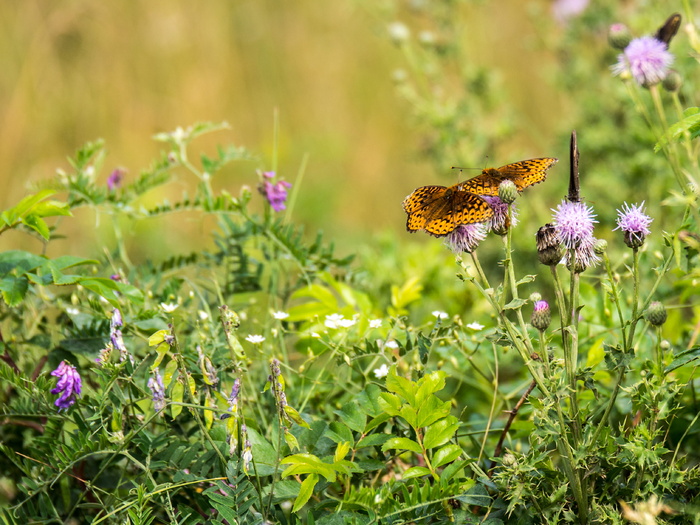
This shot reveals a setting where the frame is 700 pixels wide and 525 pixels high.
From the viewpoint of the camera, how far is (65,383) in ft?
3.82

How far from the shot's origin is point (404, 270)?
7.89 ft

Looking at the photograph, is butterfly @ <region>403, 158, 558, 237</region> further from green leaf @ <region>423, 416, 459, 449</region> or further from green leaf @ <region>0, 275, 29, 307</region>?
green leaf @ <region>0, 275, 29, 307</region>

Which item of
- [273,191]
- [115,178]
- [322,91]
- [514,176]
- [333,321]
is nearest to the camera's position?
[514,176]

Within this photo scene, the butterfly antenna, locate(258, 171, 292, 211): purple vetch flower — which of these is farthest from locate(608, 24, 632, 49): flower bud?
locate(258, 171, 292, 211): purple vetch flower

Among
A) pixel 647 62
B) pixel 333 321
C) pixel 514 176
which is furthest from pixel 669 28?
pixel 333 321

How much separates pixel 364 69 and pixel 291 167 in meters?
1.05

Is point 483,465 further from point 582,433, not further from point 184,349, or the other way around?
point 184,349

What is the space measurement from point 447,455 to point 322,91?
4.16 meters

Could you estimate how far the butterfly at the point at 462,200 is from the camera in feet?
3.63

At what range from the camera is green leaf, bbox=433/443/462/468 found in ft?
3.55

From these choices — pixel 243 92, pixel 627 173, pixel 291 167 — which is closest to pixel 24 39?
pixel 243 92

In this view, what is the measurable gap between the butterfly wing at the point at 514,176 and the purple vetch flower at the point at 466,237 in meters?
0.08

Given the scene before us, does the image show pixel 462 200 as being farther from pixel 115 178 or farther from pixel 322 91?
pixel 322 91

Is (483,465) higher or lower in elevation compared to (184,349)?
lower
